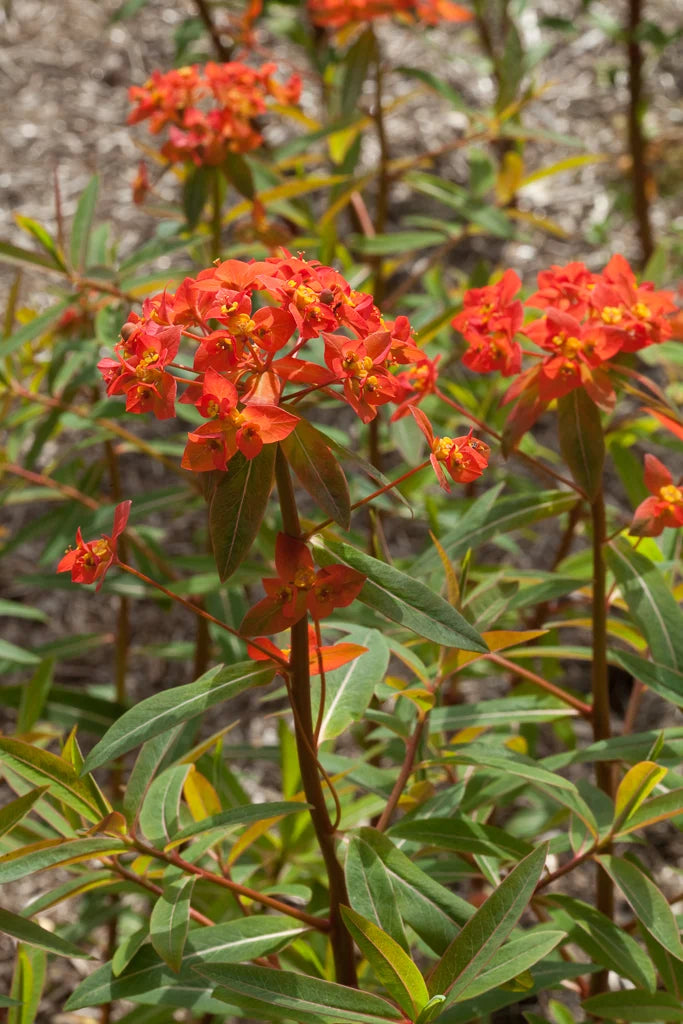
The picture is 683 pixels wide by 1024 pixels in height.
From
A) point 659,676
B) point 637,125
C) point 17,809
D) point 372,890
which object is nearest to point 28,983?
point 17,809

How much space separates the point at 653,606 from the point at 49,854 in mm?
638

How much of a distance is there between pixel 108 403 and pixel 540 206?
2069 mm

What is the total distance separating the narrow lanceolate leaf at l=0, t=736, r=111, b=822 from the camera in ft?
3.02

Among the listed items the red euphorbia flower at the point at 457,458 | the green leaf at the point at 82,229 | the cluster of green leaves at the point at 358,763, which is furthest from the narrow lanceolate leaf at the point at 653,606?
the green leaf at the point at 82,229

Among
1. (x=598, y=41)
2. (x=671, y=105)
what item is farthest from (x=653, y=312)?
(x=598, y=41)

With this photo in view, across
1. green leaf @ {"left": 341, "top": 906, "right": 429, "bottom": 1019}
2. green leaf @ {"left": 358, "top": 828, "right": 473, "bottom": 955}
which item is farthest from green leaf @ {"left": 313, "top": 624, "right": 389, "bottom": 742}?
green leaf @ {"left": 341, "top": 906, "right": 429, "bottom": 1019}

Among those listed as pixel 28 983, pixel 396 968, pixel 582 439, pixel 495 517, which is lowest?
pixel 28 983

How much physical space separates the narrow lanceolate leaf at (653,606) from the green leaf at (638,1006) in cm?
34

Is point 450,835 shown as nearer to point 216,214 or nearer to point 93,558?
point 93,558

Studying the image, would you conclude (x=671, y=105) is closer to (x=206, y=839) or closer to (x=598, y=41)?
(x=598, y=41)

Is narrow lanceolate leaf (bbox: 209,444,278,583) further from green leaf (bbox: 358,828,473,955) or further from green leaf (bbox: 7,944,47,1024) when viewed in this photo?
green leaf (bbox: 7,944,47,1024)

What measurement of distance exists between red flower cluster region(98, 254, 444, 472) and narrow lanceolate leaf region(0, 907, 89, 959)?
461 mm

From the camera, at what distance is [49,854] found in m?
0.89

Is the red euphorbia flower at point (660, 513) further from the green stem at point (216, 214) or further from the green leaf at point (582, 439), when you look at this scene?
the green stem at point (216, 214)
